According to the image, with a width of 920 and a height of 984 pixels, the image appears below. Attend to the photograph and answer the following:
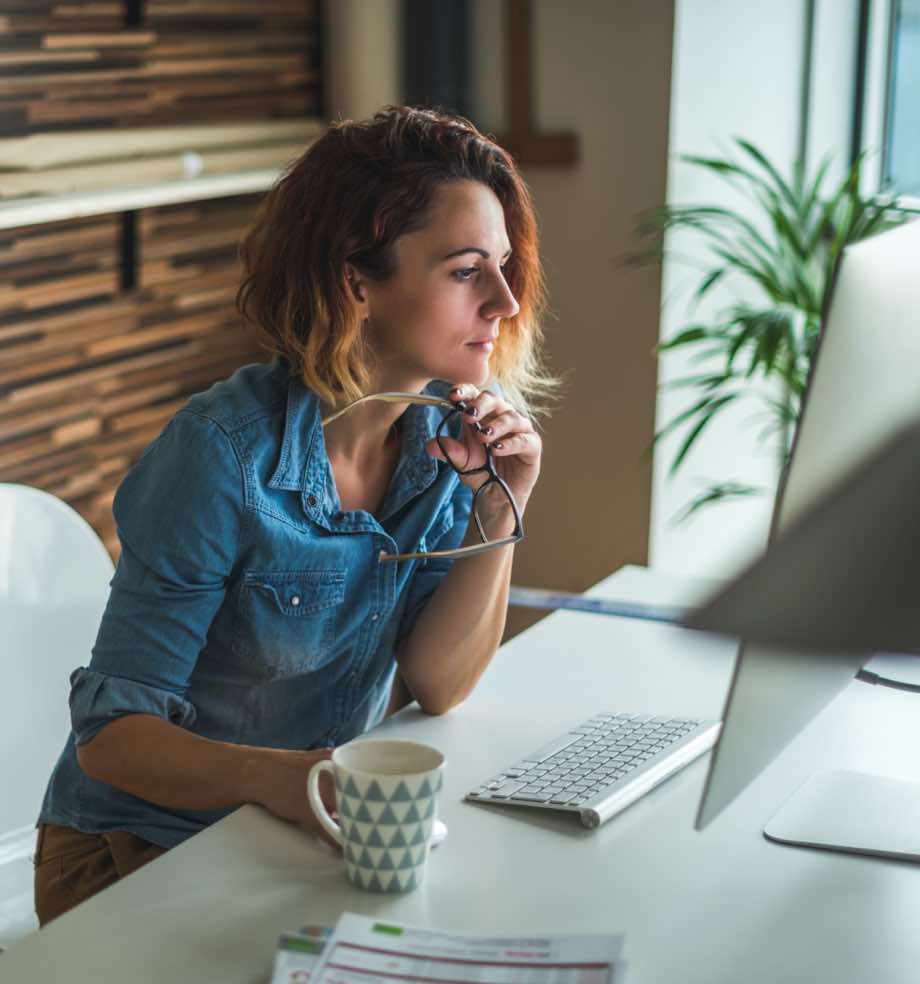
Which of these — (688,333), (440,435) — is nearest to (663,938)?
(440,435)

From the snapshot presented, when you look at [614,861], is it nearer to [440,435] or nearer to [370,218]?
[440,435]

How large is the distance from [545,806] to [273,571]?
0.36m

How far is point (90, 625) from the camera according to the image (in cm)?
164

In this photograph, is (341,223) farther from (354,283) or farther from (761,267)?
(761,267)

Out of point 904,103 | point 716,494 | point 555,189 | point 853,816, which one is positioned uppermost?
point 904,103

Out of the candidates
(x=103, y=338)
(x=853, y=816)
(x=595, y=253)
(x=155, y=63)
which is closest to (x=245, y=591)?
(x=853, y=816)

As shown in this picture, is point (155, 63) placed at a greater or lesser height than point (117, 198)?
greater

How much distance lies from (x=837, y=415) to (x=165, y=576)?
65 cm

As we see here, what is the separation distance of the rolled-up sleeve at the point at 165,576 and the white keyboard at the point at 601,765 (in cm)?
30

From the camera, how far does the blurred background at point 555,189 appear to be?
93.7 inches

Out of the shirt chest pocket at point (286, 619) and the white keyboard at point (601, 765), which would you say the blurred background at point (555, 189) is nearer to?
the shirt chest pocket at point (286, 619)

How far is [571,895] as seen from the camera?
106 cm

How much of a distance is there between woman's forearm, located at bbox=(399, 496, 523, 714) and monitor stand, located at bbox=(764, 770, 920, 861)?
36cm

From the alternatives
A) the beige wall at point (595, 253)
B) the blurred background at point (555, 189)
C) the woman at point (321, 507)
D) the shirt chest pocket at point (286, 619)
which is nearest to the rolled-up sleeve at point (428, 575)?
the woman at point (321, 507)
